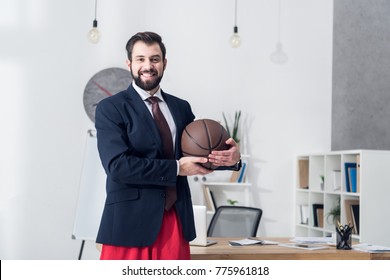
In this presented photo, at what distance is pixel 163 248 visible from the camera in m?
2.06

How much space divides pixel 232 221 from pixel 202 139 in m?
2.70

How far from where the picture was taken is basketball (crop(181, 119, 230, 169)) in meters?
2.12

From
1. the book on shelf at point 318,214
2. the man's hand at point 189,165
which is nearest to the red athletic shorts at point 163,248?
the man's hand at point 189,165

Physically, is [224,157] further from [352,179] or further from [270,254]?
[352,179]

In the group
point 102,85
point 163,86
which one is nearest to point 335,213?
point 163,86

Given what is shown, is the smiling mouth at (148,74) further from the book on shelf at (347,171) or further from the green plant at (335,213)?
the green plant at (335,213)

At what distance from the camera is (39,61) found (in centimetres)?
560

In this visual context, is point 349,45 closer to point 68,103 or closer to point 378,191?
point 378,191

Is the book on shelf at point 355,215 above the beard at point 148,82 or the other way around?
the other way around

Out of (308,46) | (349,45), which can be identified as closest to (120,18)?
(308,46)

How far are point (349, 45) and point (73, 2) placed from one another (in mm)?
2950

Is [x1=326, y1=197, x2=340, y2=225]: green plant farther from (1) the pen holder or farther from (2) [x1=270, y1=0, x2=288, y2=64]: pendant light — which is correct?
(1) the pen holder

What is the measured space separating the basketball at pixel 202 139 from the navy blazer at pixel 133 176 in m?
0.10

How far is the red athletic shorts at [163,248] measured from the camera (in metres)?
2.03
